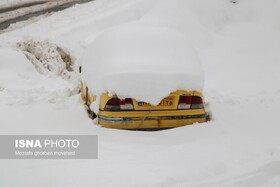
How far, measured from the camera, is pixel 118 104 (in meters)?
5.54

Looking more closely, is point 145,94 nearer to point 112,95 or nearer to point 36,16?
point 112,95

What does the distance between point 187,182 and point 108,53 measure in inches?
98.7

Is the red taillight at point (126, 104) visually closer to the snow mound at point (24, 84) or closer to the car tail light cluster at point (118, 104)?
the car tail light cluster at point (118, 104)

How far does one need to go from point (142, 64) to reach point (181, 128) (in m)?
1.00

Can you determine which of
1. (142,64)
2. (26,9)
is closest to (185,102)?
(142,64)

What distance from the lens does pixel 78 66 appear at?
7758 millimetres

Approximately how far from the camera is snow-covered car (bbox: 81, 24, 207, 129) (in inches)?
215

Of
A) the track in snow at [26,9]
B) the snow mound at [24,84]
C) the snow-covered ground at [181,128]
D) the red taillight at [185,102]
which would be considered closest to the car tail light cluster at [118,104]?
the snow-covered ground at [181,128]

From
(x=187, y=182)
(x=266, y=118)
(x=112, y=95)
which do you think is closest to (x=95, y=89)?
(x=112, y=95)

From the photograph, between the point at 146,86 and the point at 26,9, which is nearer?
the point at 146,86

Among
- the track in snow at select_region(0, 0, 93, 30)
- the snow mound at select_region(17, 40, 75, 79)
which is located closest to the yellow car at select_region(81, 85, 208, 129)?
the snow mound at select_region(17, 40, 75, 79)

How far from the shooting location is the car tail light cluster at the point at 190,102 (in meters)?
5.70

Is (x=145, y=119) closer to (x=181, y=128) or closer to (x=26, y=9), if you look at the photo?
(x=181, y=128)

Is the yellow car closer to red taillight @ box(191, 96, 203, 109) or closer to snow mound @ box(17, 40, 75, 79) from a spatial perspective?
red taillight @ box(191, 96, 203, 109)
